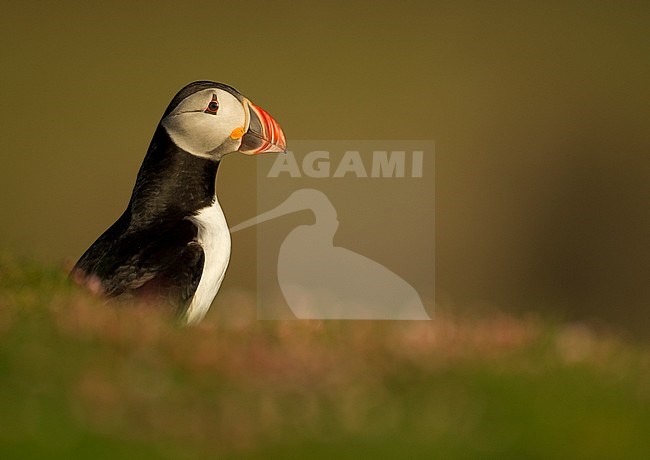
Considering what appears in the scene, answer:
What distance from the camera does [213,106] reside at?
812 centimetres

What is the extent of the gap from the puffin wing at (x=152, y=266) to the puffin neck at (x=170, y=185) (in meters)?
0.26

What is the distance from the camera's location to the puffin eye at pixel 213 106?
810 centimetres

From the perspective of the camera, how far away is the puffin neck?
307 inches

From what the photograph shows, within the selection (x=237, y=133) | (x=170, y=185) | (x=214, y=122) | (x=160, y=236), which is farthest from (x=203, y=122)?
(x=160, y=236)

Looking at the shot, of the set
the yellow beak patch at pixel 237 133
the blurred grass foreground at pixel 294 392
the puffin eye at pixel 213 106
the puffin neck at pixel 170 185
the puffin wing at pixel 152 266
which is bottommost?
the blurred grass foreground at pixel 294 392

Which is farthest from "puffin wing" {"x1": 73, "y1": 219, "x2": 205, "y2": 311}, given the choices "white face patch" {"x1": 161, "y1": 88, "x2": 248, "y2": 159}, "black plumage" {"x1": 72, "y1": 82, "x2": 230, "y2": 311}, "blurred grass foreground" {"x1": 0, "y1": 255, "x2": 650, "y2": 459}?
"blurred grass foreground" {"x1": 0, "y1": 255, "x2": 650, "y2": 459}

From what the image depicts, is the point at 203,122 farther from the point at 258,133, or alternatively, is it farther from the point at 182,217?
the point at 182,217

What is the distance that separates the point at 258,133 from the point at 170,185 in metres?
0.81

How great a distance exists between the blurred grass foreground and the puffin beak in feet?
9.34

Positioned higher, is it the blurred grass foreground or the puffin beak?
the puffin beak

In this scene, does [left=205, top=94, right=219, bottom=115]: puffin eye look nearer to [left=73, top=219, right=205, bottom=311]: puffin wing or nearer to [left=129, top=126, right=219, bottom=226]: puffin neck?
[left=129, top=126, right=219, bottom=226]: puffin neck

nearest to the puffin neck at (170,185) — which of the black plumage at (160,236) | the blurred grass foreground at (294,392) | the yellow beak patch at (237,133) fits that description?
the black plumage at (160,236)

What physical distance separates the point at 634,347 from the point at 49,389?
359 centimetres

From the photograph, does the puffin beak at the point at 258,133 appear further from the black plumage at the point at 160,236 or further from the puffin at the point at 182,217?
the black plumage at the point at 160,236
